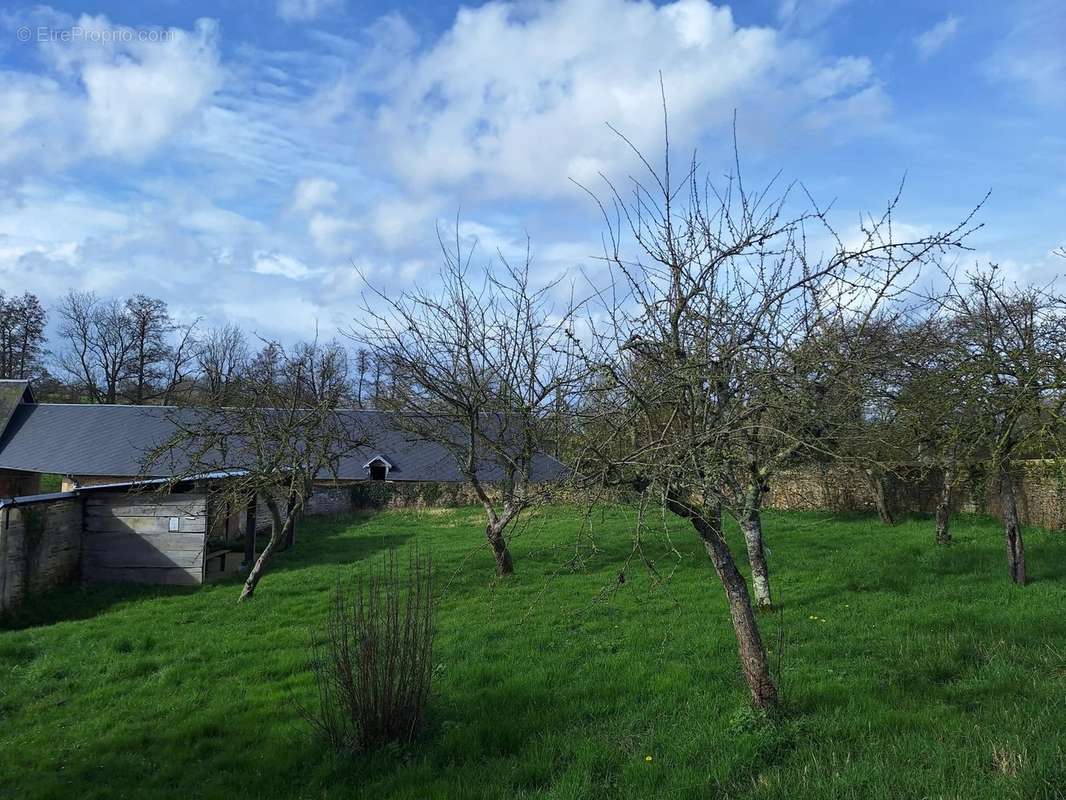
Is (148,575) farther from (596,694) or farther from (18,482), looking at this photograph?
(18,482)

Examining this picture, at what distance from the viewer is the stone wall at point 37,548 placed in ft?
34.3

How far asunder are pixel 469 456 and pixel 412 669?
21.8 feet

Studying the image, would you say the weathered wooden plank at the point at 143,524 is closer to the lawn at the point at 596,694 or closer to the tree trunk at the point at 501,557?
the lawn at the point at 596,694

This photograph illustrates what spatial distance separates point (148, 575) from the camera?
1273 cm

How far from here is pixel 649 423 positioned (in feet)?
17.0

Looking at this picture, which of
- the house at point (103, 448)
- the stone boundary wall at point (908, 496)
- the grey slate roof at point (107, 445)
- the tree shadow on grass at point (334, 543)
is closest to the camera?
the stone boundary wall at point (908, 496)

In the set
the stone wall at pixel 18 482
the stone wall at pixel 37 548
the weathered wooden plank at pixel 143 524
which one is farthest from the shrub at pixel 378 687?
the stone wall at pixel 18 482

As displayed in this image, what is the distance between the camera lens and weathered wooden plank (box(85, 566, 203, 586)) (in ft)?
41.3

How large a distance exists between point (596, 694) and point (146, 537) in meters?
10.3

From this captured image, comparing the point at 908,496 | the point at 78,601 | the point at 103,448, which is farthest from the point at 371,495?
the point at 908,496

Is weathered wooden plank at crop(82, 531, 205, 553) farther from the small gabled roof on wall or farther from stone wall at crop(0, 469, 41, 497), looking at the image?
stone wall at crop(0, 469, 41, 497)

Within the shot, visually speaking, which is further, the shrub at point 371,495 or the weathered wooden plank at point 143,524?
the shrub at point 371,495

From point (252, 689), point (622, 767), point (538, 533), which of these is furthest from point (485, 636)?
point (538, 533)

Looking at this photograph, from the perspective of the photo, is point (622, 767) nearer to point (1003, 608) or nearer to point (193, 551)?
point (1003, 608)
